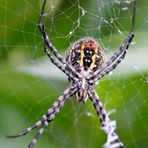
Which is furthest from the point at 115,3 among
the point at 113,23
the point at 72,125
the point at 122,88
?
the point at 72,125

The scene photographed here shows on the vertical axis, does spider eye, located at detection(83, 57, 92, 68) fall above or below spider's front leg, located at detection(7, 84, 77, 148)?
below

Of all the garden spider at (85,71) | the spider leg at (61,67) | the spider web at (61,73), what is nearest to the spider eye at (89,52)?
the garden spider at (85,71)

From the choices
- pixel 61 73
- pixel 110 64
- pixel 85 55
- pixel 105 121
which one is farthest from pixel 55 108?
pixel 85 55

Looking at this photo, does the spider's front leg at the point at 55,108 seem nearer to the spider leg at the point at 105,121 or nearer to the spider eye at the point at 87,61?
the spider leg at the point at 105,121

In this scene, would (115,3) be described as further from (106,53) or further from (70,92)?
(70,92)

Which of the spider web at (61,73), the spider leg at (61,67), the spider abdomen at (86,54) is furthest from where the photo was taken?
the spider web at (61,73)

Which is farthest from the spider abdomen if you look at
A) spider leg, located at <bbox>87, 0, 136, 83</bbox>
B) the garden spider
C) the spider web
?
the spider web

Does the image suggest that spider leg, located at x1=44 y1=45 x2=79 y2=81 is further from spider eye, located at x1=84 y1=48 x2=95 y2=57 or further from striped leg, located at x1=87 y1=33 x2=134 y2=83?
spider eye, located at x1=84 y1=48 x2=95 y2=57

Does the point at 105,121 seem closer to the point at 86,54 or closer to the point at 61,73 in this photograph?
the point at 61,73

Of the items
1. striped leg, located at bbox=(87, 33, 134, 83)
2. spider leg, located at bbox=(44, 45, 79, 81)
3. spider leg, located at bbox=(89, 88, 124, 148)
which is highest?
spider leg, located at bbox=(44, 45, 79, 81)
